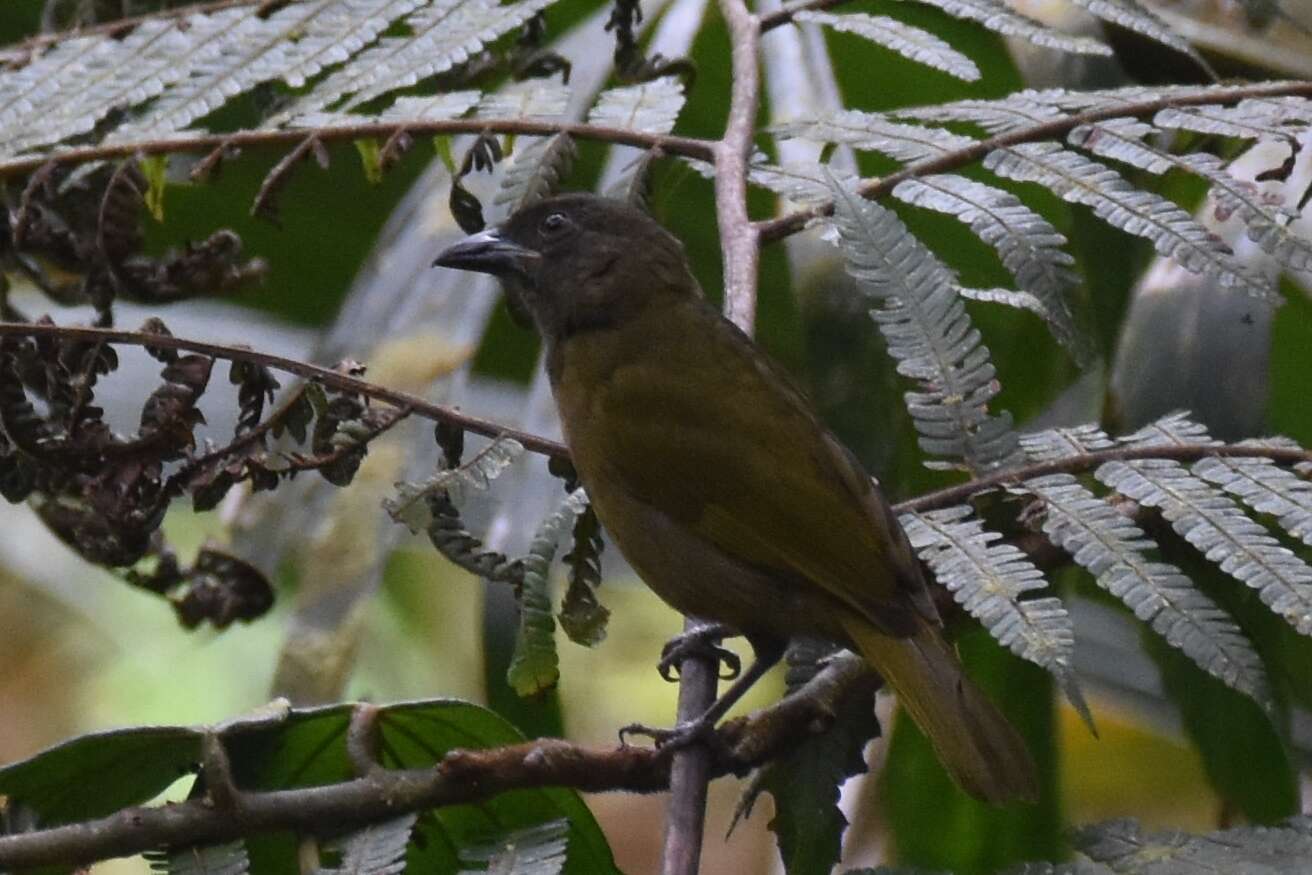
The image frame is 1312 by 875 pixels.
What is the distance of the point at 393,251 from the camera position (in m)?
2.88

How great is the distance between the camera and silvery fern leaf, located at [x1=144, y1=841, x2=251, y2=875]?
58.1 inches

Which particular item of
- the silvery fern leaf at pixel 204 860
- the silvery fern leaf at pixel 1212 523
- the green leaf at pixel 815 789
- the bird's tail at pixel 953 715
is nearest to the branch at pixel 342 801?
the silvery fern leaf at pixel 204 860

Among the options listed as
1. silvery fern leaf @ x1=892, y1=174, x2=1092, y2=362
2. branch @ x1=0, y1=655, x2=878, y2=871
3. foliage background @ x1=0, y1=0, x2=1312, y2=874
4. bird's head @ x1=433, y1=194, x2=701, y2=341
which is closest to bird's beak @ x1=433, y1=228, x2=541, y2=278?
bird's head @ x1=433, y1=194, x2=701, y2=341

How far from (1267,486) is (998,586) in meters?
0.31

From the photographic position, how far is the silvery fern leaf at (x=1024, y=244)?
6.28 feet

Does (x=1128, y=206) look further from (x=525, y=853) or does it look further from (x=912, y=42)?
(x=525, y=853)

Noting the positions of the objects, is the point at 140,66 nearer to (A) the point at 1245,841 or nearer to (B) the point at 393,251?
(B) the point at 393,251

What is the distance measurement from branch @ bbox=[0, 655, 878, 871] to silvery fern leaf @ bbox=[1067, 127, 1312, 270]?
89cm

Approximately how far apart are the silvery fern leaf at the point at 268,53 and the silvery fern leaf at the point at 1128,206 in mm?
980

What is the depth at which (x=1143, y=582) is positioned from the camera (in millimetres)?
1578

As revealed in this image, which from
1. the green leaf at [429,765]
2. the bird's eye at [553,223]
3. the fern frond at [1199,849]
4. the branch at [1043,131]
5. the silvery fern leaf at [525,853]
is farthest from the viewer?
the bird's eye at [553,223]

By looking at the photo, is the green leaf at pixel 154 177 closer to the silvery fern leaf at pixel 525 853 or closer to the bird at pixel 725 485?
the bird at pixel 725 485

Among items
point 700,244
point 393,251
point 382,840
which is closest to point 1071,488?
point 382,840

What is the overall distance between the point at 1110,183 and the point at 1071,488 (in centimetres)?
46
